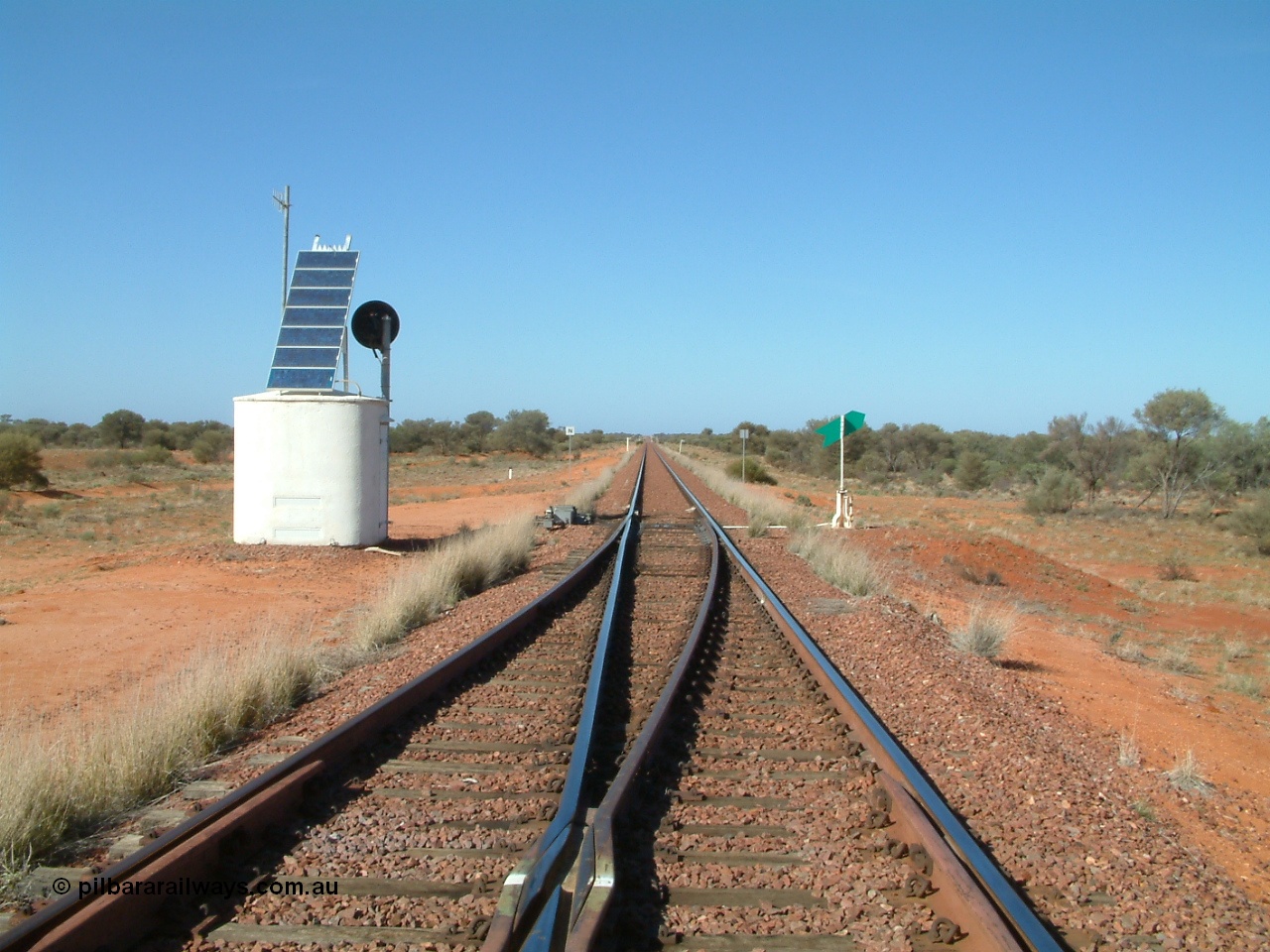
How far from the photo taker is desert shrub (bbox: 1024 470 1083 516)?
40031 mm

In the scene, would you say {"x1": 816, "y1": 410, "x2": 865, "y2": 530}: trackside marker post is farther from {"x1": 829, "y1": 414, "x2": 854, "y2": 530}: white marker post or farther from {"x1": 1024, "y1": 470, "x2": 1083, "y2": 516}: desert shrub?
{"x1": 1024, "y1": 470, "x2": 1083, "y2": 516}: desert shrub

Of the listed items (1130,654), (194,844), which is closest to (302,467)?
(1130,654)

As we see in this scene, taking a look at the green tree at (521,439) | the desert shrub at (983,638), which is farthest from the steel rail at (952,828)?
the green tree at (521,439)

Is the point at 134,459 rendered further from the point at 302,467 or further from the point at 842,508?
the point at 842,508

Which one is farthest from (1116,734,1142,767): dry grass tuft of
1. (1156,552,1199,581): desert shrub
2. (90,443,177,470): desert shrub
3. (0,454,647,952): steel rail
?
(90,443,177,470): desert shrub

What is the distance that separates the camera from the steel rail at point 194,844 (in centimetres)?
353

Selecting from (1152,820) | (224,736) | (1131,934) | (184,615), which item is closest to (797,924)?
(1131,934)

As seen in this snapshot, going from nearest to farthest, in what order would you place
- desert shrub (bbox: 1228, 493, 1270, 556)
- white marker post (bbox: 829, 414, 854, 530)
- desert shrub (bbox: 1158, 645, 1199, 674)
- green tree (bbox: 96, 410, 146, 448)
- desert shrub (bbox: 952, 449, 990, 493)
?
desert shrub (bbox: 1158, 645, 1199, 674)
white marker post (bbox: 829, 414, 854, 530)
desert shrub (bbox: 1228, 493, 1270, 556)
desert shrub (bbox: 952, 449, 990, 493)
green tree (bbox: 96, 410, 146, 448)

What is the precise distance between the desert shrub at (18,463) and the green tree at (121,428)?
38.5m

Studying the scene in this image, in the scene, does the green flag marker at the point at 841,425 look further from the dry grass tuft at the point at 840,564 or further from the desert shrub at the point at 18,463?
the desert shrub at the point at 18,463

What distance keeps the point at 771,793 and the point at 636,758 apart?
768 millimetres

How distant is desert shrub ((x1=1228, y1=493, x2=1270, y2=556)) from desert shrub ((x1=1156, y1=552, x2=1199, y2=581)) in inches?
233

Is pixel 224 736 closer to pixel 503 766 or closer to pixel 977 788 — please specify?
pixel 503 766

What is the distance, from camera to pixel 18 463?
3819cm
